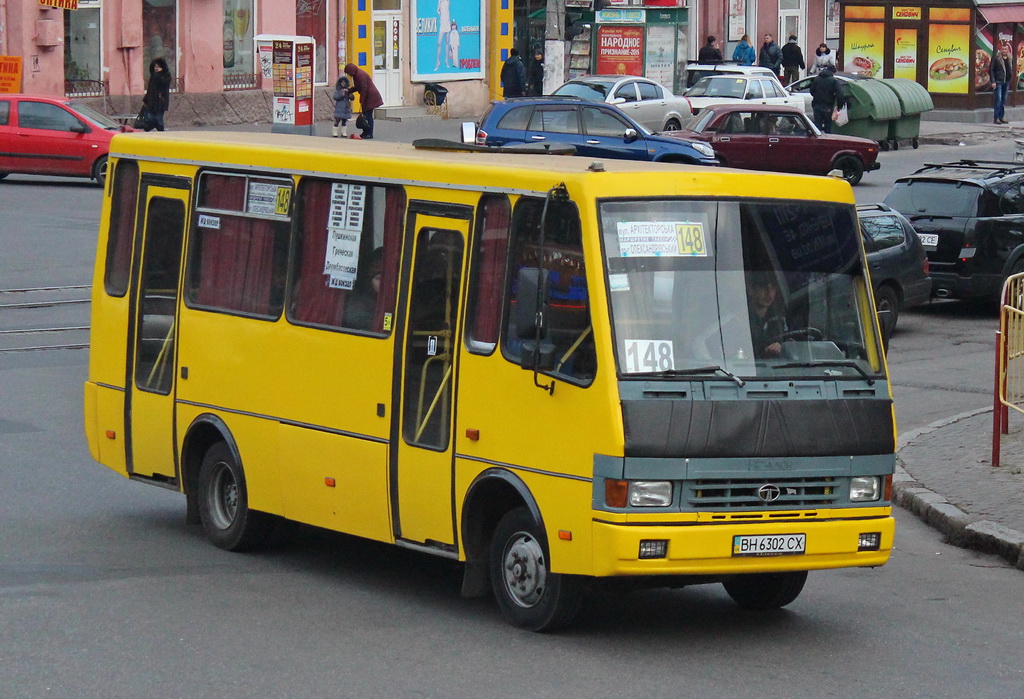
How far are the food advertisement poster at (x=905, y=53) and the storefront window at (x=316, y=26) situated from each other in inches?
651

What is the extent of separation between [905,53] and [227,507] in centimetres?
4183

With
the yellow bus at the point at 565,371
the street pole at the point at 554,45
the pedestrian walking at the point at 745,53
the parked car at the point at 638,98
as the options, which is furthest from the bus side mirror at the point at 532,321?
the pedestrian walking at the point at 745,53

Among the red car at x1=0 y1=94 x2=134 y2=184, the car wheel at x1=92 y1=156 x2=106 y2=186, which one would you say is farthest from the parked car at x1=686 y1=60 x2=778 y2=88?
the red car at x1=0 y1=94 x2=134 y2=184

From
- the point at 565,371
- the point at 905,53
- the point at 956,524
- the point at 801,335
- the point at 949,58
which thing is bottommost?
the point at 956,524

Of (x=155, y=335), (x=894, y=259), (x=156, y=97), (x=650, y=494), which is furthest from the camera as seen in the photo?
(x=156, y=97)

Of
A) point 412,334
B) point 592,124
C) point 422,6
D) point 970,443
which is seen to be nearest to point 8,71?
point 592,124

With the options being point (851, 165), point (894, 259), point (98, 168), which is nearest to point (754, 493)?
point (894, 259)

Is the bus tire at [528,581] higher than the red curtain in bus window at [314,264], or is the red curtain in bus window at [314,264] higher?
the red curtain in bus window at [314,264]

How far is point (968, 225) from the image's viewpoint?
21156 mm

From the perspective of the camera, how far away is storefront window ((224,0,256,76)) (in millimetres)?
40062

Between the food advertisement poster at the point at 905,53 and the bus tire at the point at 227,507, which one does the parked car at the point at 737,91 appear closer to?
the food advertisement poster at the point at 905,53

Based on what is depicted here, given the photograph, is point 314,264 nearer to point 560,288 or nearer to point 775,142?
point 560,288

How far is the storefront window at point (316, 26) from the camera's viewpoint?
42.3 m

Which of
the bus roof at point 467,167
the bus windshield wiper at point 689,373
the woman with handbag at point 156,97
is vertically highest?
the woman with handbag at point 156,97
